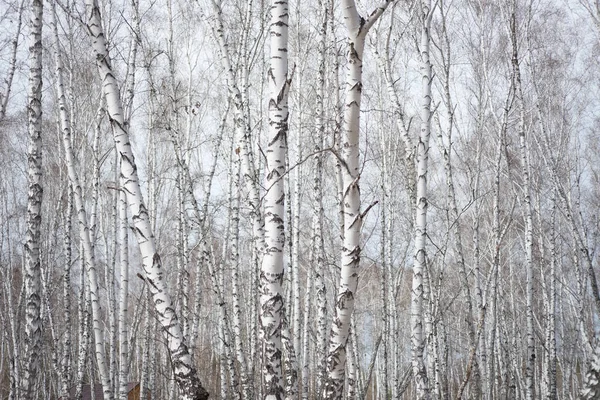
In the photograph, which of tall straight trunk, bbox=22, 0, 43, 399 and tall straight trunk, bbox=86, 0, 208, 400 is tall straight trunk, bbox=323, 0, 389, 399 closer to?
tall straight trunk, bbox=86, 0, 208, 400

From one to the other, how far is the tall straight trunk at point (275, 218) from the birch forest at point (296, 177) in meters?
0.01

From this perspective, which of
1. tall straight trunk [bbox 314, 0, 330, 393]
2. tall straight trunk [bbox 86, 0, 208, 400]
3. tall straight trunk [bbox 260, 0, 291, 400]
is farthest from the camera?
tall straight trunk [bbox 314, 0, 330, 393]

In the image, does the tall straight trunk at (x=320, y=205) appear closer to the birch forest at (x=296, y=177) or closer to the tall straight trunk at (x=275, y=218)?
→ the birch forest at (x=296, y=177)

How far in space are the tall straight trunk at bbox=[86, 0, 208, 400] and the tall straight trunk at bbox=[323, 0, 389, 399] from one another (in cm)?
115

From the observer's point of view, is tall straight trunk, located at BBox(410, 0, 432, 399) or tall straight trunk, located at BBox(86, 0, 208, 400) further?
tall straight trunk, located at BBox(410, 0, 432, 399)

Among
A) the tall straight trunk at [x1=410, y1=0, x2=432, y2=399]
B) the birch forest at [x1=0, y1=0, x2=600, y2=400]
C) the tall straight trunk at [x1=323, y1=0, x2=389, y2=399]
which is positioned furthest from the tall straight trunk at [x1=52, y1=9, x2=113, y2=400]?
the tall straight trunk at [x1=323, y1=0, x2=389, y2=399]

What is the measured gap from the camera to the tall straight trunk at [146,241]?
3871 millimetres

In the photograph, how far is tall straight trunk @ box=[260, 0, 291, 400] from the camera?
358 cm

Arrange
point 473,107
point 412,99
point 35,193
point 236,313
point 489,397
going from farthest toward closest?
point 412,99
point 473,107
point 489,397
point 236,313
point 35,193

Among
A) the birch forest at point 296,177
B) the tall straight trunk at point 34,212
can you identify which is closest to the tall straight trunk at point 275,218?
the birch forest at point 296,177

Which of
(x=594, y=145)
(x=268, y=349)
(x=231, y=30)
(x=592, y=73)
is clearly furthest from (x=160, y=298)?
(x=594, y=145)

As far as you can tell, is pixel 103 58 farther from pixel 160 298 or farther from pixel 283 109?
pixel 160 298

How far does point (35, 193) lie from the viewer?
5.30 metres

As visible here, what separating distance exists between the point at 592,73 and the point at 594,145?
3.11 metres
